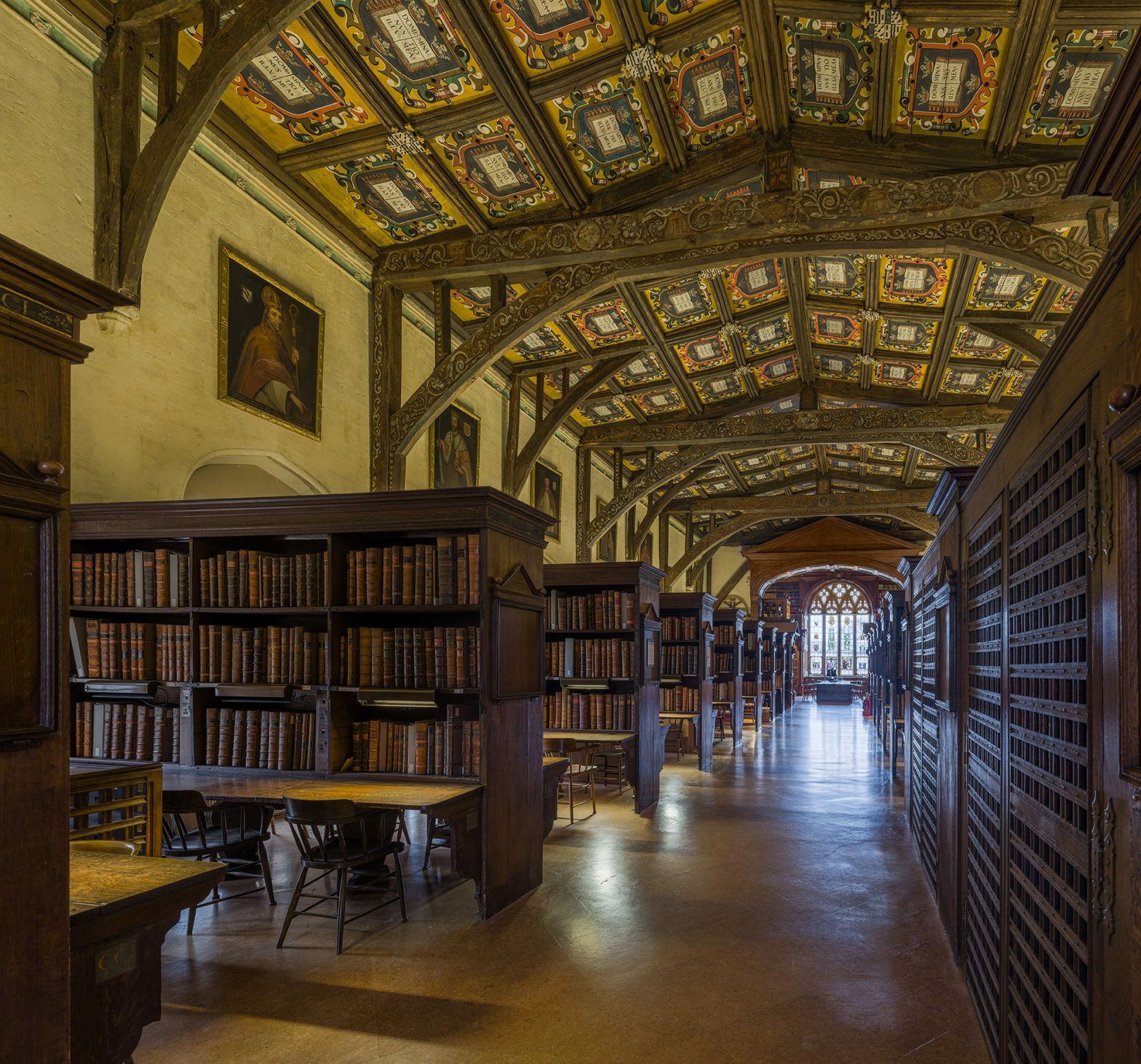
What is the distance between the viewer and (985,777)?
11.6ft

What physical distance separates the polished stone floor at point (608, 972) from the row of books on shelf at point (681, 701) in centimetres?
461

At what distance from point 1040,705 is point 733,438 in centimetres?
1143

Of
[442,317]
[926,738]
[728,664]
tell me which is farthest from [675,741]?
[442,317]

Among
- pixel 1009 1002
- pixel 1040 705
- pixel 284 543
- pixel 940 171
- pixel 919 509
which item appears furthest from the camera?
pixel 919 509

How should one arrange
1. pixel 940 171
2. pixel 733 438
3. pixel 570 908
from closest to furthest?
1. pixel 570 908
2. pixel 940 171
3. pixel 733 438

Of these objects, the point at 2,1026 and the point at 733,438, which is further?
the point at 733,438

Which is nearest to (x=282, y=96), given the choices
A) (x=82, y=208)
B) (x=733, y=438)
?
(x=82, y=208)

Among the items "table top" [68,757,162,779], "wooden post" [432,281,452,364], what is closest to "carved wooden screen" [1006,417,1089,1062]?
"table top" [68,757,162,779]

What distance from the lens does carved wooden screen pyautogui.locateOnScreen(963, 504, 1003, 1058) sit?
329 cm

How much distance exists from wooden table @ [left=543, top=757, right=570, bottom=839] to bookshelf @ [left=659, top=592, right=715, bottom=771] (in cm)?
507

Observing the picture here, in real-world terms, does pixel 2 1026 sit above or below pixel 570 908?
above

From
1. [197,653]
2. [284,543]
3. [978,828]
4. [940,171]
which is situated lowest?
[978,828]

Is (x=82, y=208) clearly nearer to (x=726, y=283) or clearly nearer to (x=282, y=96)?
(x=282, y=96)

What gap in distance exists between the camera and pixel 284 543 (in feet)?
20.1
